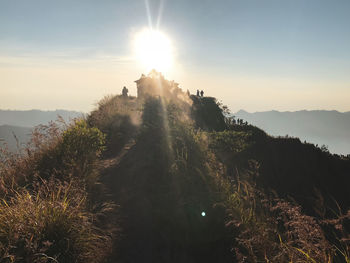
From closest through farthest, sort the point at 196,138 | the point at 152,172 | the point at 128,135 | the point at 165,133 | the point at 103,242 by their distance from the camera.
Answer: the point at 103,242 < the point at 152,172 < the point at 196,138 < the point at 165,133 < the point at 128,135

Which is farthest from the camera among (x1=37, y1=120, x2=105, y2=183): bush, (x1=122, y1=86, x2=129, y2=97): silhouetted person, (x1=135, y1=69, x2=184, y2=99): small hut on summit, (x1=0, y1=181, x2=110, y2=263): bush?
(x1=122, y1=86, x2=129, y2=97): silhouetted person

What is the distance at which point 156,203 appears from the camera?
19.6 feet

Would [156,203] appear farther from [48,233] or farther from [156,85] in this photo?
[156,85]

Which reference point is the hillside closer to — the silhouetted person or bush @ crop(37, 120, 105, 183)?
bush @ crop(37, 120, 105, 183)

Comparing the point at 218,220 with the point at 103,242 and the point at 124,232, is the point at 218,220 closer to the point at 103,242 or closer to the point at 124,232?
the point at 124,232

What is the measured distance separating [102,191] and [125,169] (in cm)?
132

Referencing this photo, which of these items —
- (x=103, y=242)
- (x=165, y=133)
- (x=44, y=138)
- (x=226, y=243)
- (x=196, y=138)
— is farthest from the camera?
(x=165, y=133)

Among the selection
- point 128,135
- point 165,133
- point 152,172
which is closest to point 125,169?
point 152,172

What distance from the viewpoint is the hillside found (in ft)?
12.7

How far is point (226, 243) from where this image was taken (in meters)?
4.94

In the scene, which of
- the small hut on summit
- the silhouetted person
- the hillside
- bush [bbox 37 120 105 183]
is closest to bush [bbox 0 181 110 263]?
the hillside

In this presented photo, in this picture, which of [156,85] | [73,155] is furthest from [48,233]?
[156,85]

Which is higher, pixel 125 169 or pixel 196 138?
pixel 196 138

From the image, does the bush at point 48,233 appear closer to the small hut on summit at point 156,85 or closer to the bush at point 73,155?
the bush at point 73,155
